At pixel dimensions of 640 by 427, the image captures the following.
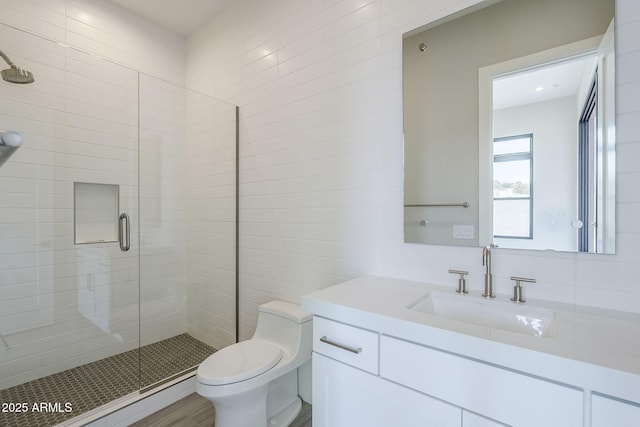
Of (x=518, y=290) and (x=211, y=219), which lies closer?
(x=518, y=290)

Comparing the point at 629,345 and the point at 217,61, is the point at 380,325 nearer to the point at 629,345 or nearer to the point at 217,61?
the point at 629,345

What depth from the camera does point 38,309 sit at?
1965 millimetres

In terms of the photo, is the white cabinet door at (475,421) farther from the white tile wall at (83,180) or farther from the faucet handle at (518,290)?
the white tile wall at (83,180)

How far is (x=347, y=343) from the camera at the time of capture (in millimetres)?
1044

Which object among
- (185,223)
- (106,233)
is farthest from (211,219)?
(106,233)

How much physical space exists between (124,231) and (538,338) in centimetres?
255

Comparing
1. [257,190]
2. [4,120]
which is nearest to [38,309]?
[4,120]

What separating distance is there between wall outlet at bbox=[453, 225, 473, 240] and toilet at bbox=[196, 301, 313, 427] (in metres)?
0.93

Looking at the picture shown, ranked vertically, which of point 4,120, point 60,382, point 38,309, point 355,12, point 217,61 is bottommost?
point 60,382

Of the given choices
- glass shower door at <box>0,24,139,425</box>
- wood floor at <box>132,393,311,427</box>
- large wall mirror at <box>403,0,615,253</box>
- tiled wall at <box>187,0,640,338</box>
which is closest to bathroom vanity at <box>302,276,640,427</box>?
tiled wall at <box>187,0,640,338</box>

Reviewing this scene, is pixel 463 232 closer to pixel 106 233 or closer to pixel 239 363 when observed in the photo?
pixel 239 363

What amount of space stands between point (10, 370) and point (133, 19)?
2775 millimetres

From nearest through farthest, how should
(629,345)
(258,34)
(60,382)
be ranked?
(629,345)
(60,382)
(258,34)

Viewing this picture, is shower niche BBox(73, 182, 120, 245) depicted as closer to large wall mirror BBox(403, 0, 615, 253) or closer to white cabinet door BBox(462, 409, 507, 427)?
large wall mirror BBox(403, 0, 615, 253)
